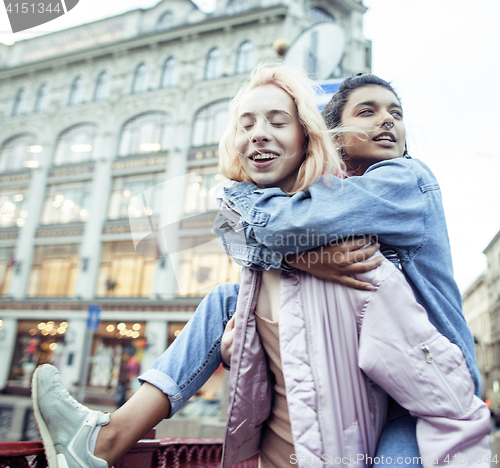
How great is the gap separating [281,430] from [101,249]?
17.1 meters

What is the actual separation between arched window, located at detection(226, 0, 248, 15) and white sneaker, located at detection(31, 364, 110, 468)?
2028cm

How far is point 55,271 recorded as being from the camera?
57.6 feet

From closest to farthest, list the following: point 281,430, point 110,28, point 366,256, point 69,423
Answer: point 366,256 < point 69,423 < point 281,430 < point 110,28

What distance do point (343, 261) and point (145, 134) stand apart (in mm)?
18201

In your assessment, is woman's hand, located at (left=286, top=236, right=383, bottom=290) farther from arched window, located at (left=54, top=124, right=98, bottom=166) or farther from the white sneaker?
arched window, located at (left=54, top=124, right=98, bottom=166)

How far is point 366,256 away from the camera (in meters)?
1.21

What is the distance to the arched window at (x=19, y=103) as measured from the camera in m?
20.8

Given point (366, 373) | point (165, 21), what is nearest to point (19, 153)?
point (165, 21)

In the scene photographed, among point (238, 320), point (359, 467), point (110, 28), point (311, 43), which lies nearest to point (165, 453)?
point (238, 320)

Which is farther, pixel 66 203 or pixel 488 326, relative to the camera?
pixel 488 326

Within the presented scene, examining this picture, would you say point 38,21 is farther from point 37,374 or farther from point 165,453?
point 165,453

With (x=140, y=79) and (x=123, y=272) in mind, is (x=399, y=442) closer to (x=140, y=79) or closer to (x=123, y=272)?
(x=123, y=272)

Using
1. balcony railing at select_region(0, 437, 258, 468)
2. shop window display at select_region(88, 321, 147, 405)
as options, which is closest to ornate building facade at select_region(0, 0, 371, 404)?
shop window display at select_region(88, 321, 147, 405)

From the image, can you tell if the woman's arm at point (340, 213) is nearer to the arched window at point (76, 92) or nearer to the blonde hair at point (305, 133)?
the blonde hair at point (305, 133)
